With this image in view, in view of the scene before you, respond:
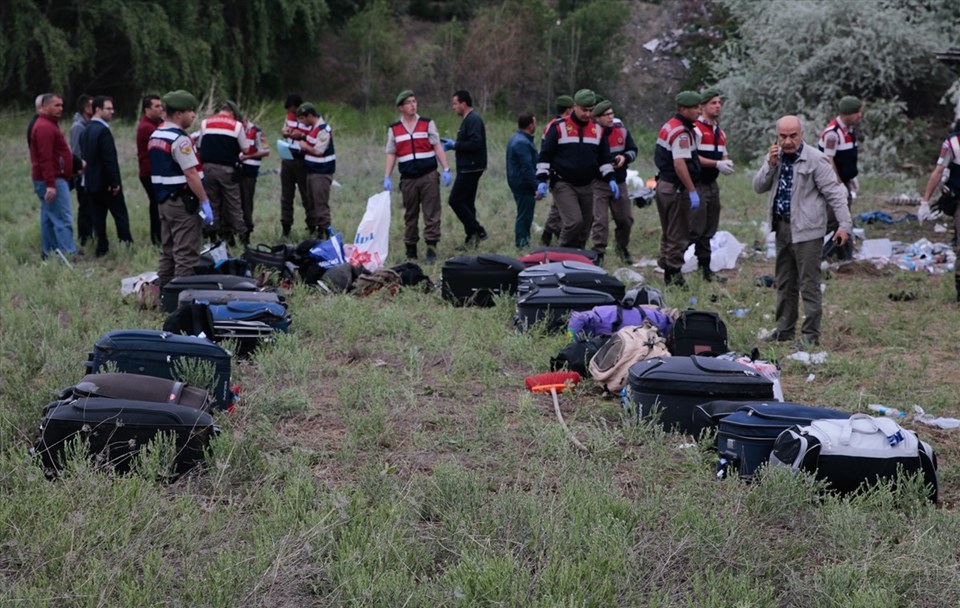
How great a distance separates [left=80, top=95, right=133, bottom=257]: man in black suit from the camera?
39.7 feet

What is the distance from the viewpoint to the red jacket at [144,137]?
11992 mm

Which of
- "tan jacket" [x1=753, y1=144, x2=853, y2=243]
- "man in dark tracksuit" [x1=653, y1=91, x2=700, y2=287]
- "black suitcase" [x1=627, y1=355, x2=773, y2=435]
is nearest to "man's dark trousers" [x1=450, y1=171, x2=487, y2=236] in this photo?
"man in dark tracksuit" [x1=653, y1=91, x2=700, y2=287]

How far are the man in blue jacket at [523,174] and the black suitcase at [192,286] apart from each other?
15.1 ft

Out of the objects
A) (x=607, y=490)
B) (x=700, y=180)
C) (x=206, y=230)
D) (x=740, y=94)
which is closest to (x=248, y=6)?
(x=740, y=94)

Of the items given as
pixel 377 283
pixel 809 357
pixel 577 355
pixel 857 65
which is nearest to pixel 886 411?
pixel 809 357

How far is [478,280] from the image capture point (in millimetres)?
9742

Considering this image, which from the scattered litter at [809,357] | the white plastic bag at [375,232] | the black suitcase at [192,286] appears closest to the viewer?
the scattered litter at [809,357]

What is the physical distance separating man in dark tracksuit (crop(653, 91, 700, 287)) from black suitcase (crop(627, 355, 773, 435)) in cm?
442

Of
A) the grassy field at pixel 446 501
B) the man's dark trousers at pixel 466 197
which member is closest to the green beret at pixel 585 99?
the man's dark trousers at pixel 466 197

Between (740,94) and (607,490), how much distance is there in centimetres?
2192

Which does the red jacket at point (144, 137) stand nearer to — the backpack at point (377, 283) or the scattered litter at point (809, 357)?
the backpack at point (377, 283)

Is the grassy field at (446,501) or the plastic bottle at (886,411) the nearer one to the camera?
the grassy field at (446,501)

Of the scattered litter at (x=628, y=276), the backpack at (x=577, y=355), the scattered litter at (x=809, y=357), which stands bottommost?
the scattered litter at (x=809, y=357)

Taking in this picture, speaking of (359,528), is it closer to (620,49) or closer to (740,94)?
(740,94)
